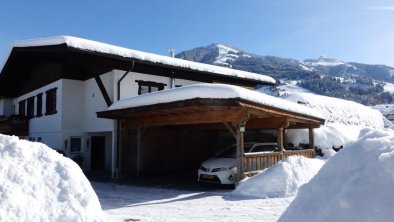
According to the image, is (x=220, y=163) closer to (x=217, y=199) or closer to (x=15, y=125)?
(x=217, y=199)

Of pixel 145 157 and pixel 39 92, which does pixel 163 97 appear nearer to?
pixel 145 157

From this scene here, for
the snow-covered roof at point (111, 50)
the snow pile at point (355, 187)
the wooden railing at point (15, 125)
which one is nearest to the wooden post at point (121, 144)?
the snow-covered roof at point (111, 50)

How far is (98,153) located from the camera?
19344 mm

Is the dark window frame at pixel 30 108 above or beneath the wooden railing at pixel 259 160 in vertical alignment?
above

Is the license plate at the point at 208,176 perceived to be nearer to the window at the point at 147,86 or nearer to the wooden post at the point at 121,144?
the wooden post at the point at 121,144

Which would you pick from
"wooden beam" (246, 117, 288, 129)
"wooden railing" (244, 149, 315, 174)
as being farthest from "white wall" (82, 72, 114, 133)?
"wooden railing" (244, 149, 315, 174)

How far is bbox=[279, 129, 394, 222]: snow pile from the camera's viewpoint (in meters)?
3.15

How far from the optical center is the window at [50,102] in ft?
63.2

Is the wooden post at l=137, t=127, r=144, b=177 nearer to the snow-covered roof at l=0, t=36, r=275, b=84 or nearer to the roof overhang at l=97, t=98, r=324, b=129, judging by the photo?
the roof overhang at l=97, t=98, r=324, b=129

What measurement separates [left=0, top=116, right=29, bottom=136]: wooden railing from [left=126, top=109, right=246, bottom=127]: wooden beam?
37.4 feet

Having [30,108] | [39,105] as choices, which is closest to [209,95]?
[39,105]

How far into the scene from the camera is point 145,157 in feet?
52.9

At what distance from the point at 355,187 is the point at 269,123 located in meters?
10.9

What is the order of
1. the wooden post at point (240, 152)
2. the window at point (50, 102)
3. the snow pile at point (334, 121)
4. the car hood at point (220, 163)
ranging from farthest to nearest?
the window at point (50, 102) → the snow pile at point (334, 121) → the car hood at point (220, 163) → the wooden post at point (240, 152)
